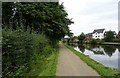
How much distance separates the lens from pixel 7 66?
7953 millimetres

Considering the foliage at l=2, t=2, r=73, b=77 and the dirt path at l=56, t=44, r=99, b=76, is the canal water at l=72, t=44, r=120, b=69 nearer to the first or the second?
the dirt path at l=56, t=44, r=99, b=76

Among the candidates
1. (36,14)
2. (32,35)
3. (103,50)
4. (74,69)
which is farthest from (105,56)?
(32,35)

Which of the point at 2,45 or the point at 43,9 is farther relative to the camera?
the point at 43,9

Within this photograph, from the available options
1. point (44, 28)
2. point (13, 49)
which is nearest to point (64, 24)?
point (44, 28)

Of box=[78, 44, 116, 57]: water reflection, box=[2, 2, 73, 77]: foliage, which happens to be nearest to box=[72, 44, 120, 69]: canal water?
box=[78, 44, 116, 57]: water reflection

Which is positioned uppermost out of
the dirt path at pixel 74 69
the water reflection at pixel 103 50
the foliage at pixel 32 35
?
the foliage at pixel 32 35

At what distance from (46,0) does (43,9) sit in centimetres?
168

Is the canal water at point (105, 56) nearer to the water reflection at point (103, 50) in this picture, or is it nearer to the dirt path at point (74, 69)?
the water reflection at point (103, 50)

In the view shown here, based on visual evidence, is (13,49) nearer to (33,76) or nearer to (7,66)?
(7,66)

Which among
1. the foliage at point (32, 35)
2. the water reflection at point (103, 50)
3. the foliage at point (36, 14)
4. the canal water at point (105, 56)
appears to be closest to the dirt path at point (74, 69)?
the foliage at point (32, 35)

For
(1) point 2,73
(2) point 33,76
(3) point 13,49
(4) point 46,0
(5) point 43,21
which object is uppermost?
(4) point 46,0

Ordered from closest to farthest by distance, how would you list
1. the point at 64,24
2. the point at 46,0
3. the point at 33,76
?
the point at 33,76 < the point at 46,0 < the point at 64,24

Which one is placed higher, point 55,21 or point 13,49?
point 55,21

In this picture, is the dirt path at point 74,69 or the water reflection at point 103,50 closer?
the dirt path at point 74,69
